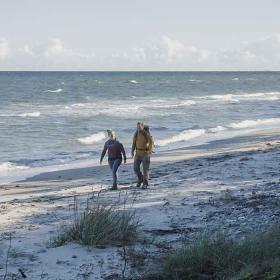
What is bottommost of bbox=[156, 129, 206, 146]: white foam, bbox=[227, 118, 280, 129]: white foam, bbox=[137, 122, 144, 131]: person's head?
bbox=[156, 129, 206, 146]: white foam

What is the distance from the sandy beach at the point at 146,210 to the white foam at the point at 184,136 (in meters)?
8.06

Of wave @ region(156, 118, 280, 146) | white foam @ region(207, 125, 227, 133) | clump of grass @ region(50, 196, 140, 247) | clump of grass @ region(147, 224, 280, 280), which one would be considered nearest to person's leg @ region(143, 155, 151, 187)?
clump of grass @ region(50, 196, 140, 247)

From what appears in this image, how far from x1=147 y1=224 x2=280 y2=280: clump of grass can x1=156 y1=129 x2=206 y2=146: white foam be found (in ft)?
59.4

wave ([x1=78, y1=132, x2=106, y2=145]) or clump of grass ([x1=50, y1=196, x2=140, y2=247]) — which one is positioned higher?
wave ([x1=78, y1=132, x2=106, y2=145])

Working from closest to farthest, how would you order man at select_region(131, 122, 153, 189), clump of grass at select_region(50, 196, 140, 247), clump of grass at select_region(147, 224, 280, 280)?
1. clump of grass at select_region(147, 224, 280, 280)
2. clump of grass at select_region(50, 196, 140, 247)
3. man at select_region(131, 122, 153, 189)

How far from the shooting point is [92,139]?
26984mm

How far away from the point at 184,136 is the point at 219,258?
2107 cm

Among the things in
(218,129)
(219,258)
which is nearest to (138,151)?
(219,258)

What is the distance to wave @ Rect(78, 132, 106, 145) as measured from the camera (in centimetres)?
2617

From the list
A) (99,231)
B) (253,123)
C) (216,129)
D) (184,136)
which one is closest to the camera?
(99,231)

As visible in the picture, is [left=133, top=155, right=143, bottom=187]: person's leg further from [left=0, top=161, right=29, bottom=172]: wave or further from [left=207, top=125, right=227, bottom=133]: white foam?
[left=207, top=125, right=227, bottom=133]: white foam

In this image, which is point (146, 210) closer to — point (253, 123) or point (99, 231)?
point (99, 231)

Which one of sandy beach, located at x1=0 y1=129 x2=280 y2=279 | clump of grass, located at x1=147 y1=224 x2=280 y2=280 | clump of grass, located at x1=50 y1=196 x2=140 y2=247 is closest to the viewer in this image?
clump of grass, located at x1=147 y1=224 x2=280 y2=280

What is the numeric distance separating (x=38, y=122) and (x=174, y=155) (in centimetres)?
1468
